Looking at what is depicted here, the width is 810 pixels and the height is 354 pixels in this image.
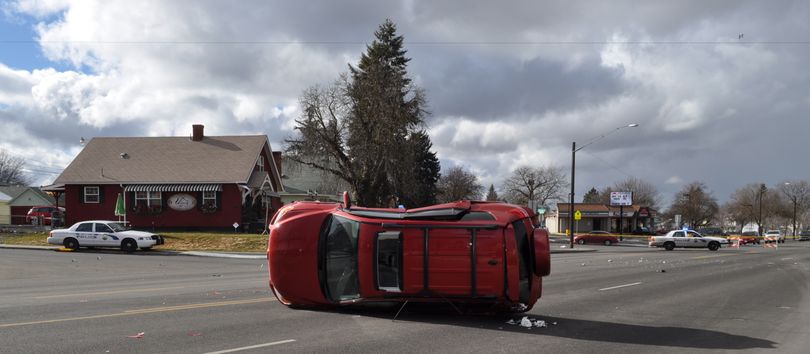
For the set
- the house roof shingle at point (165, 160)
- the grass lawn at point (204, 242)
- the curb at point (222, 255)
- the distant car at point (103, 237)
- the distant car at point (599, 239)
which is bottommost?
the distant car at point (599, 239)

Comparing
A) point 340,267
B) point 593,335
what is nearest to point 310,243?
point 340,267

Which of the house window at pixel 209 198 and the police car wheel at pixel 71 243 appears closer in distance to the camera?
the police car wheel at pixel 71 243

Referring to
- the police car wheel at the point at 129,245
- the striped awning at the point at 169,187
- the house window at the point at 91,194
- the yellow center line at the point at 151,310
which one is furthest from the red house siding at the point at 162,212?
the yellow center line at the point at 151,310

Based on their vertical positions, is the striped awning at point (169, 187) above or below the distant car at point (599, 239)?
above

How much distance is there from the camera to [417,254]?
907cm

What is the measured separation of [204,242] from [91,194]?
1345 centimetres

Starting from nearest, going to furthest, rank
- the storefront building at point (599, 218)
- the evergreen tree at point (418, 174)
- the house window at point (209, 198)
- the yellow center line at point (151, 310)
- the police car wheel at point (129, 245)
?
the yellow center line at point (151, 310)
the police car wheel at point (129, 245)
the house window at point (209, 198)
the evergreen tree at point (418, 174)
the storefront building at point (599, 218)

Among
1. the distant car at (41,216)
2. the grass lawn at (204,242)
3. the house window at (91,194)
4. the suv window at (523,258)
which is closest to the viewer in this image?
the suv window at (523,258)

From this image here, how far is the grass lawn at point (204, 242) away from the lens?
33.5 metres

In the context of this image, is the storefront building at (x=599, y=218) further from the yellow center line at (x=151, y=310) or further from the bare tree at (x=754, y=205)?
the yellow center line at (x=151, y=310)

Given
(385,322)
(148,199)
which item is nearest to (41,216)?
(148,199)

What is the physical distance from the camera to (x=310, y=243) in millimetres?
9734

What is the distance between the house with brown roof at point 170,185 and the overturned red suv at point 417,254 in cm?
3252

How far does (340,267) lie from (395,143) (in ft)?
112
